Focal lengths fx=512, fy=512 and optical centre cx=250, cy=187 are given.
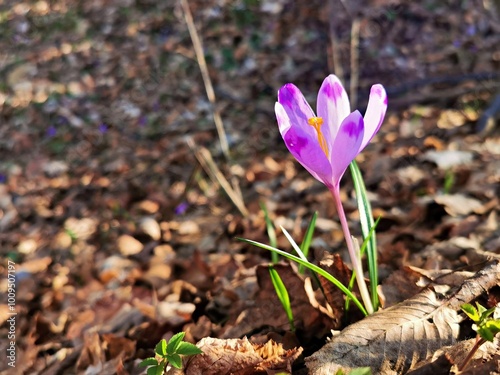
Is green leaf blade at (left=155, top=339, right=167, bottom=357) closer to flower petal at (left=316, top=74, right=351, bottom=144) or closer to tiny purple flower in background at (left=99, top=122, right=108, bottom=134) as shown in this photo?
flower petal at (left=316, top=74, right=351, bottom=144)

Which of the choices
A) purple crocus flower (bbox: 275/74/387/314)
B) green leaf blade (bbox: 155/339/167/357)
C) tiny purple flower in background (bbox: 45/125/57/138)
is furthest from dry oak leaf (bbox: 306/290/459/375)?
tiny purple flower in background (bbox: 45/125/57/138)

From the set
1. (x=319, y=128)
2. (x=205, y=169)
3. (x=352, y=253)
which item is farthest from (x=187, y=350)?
(x=205, y=169)

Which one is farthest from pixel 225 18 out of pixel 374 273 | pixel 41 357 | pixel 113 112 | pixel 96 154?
pixel 374 273

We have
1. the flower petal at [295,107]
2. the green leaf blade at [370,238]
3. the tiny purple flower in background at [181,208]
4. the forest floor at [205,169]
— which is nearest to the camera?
the flower petal at [295,107]

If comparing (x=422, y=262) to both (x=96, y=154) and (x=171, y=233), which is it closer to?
(x=171, y=233)

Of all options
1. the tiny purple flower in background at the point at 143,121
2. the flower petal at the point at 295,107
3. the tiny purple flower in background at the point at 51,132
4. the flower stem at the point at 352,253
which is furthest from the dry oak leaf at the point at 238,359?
the tiny purple flower in background at the point at 51,132

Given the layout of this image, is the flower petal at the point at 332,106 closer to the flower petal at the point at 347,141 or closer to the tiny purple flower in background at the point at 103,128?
the flower petal at the point at 347,141

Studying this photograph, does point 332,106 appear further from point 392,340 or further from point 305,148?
point 392,340
